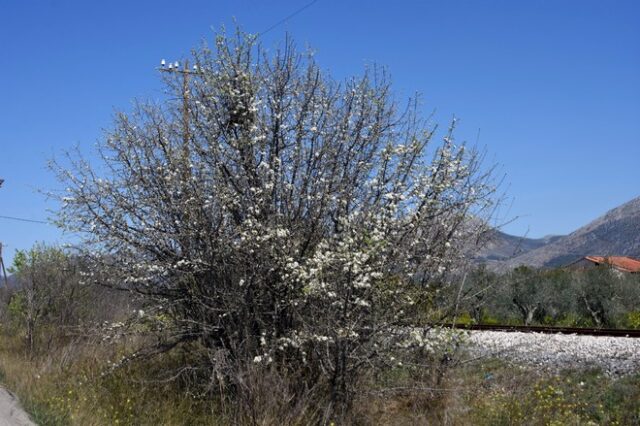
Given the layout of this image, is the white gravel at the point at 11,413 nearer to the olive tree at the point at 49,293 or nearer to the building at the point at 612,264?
the olive tree at the point at 49,293

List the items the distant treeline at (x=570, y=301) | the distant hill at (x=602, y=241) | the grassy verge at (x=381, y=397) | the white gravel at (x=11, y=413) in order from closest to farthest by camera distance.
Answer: the white gravel at (x=11, y=413) < the grassy verge at (x=381, y=397) < the distant treeline at (x=570, y=301) < the distant hill at (x=602, y=241)

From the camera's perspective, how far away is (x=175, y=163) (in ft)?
39.0

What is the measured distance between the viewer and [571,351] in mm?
16219

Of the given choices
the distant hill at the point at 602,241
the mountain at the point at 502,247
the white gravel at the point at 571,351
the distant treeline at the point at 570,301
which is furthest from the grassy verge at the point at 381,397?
the distant hill at the point at 602,241

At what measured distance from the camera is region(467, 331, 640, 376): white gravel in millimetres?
14984

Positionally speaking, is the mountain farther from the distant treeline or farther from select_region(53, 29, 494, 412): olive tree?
the distant treeline

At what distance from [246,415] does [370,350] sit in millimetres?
1982

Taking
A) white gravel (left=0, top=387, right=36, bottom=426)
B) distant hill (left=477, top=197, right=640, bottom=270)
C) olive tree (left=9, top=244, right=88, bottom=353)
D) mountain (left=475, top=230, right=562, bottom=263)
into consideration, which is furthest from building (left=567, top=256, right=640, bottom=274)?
distant hill (left=477, top=197, right=640, bottom=270)

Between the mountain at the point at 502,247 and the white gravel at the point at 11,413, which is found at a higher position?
the mountain at the point at 502,247

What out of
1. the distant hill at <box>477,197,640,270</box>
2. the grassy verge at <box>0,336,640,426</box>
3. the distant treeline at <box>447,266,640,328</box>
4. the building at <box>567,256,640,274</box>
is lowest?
the grassy verge at <box>0,336,640,426</box>

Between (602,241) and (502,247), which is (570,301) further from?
(602,241)

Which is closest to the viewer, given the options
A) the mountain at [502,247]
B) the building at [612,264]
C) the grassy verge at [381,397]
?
the grassy verge at [381,397]

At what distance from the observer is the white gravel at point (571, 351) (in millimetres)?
14984

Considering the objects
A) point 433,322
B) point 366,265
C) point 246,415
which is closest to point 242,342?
point 246,415
